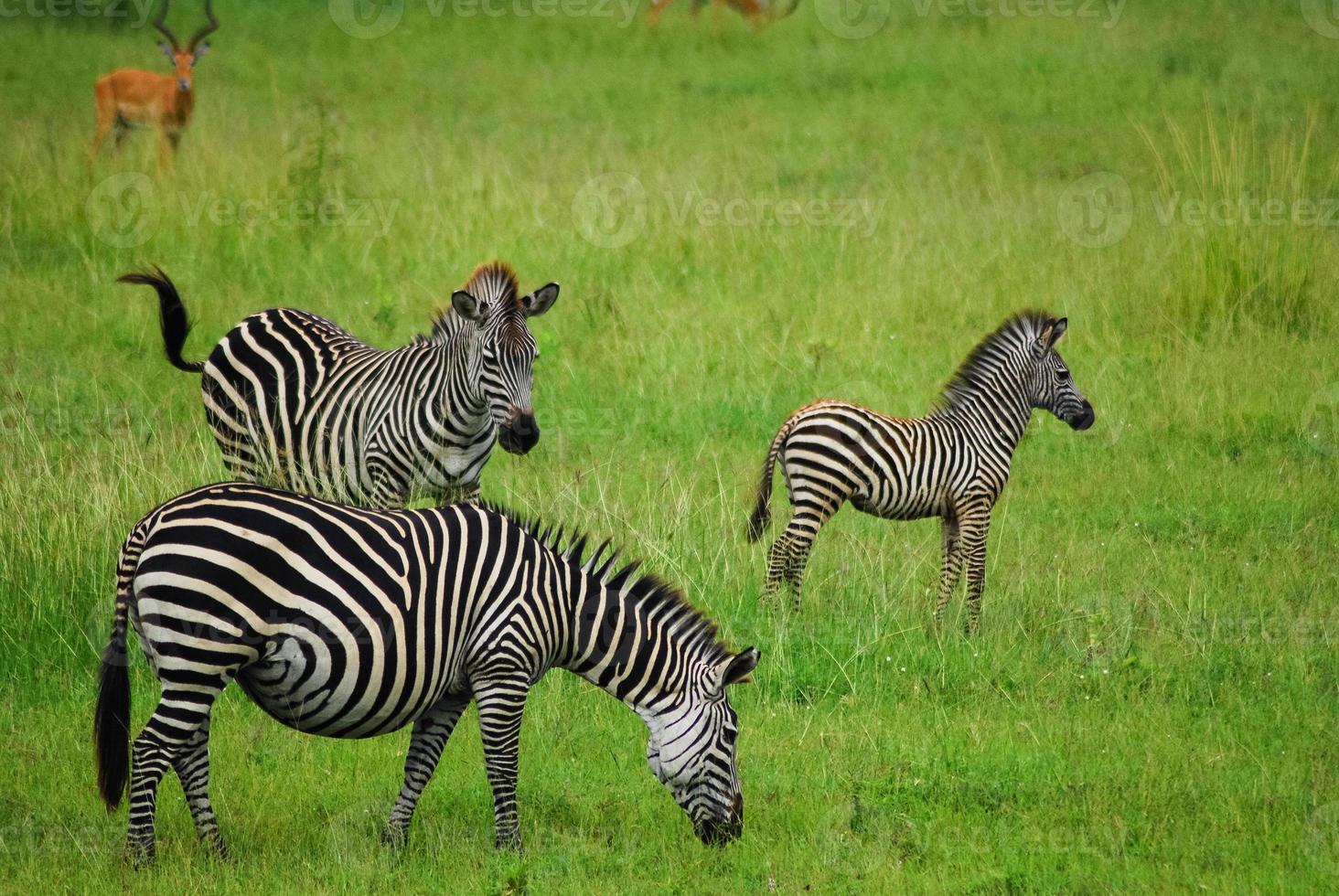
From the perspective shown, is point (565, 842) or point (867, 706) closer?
point (565, 842)

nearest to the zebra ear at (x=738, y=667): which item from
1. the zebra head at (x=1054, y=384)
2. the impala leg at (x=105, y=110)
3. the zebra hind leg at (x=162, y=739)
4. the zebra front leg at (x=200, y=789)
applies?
the zebra hind leg at (x=162, y=739)

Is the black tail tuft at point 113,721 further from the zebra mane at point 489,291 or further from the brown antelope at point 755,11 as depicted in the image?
the brown antelope at point 755,11

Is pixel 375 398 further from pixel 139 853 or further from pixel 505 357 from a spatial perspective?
pixel 139 853

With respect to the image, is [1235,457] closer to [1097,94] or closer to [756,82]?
[1097,94]

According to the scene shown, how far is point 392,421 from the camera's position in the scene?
27.8 ft

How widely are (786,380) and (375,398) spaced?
175 inches

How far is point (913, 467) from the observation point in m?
8.14

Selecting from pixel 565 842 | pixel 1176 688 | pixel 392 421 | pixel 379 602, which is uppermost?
pixel 392 421

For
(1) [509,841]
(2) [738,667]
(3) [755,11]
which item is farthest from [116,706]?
(3) [755,11]

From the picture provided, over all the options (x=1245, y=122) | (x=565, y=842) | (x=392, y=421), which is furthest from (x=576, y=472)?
(x=1245, y=122)

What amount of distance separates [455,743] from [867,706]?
207cm

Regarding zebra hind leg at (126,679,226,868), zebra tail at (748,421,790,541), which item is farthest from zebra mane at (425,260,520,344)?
zebra hind leg at (126,679,226,868)

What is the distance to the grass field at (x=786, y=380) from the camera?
610cm

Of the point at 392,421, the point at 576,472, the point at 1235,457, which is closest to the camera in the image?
the point at 392,421
